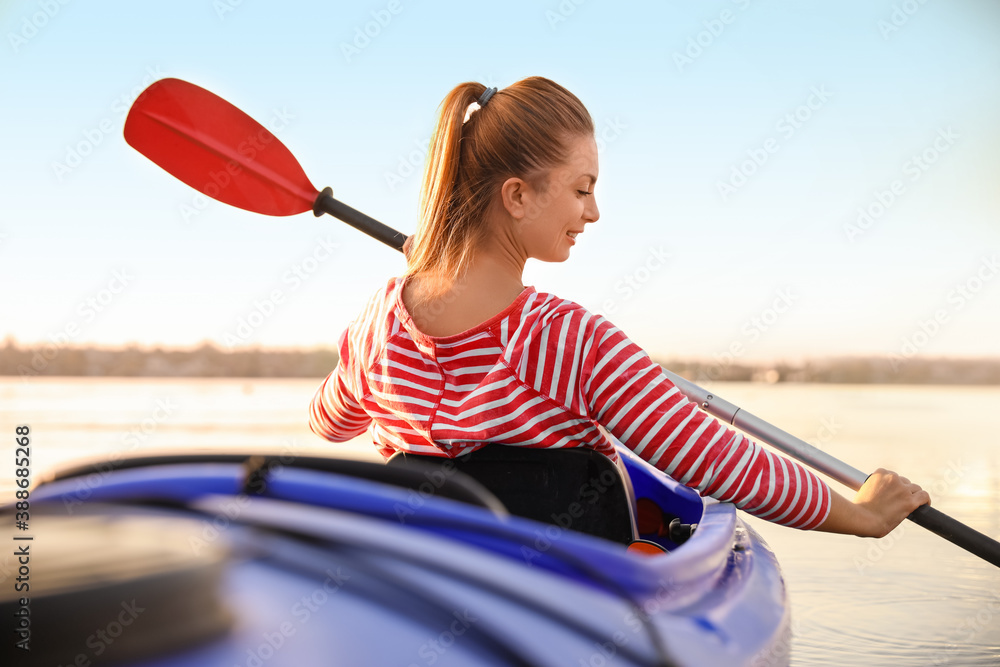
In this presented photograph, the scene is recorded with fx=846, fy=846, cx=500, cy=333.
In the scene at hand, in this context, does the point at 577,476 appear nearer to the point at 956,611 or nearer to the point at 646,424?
the point at 646,424

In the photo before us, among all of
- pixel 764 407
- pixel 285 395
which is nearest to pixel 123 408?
pixel 285 395

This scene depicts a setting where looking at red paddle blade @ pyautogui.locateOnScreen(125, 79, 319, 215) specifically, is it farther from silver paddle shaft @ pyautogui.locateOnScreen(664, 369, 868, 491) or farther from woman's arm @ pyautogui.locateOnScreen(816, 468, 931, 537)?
woman's arm @ pyautogui.locateOnScreen(816, 468, 931, 537)

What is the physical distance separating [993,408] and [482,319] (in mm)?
8846

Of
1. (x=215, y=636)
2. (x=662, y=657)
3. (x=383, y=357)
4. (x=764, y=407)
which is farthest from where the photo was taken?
(x=764, y=407)

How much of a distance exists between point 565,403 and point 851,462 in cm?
354

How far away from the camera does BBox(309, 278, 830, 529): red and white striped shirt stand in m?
0.98

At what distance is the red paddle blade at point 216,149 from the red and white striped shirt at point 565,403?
967 mm

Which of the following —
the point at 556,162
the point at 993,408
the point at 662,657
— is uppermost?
the point at 556,162

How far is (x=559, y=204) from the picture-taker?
1.13m

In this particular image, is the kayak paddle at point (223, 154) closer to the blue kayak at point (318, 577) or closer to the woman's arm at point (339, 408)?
the woman's arm at point (339, 408)

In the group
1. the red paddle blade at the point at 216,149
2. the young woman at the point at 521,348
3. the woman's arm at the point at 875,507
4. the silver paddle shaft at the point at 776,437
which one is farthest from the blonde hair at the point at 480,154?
the red paddle blade at the point at 216,149

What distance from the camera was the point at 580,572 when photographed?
71 cm

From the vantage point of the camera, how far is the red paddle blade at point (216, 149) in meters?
1.77

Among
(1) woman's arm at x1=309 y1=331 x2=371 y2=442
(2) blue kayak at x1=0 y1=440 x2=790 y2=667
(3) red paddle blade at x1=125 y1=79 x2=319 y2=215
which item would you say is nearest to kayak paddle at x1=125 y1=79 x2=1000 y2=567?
(3) red paddle blade at x1=125 y1=79 x2=319 y2=215
